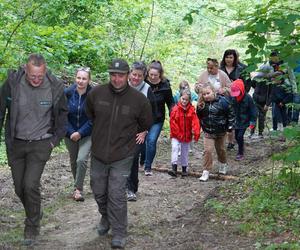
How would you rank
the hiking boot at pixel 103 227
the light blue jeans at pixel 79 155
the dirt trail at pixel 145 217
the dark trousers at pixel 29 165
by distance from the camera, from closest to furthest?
the dark trousers at pixel 29 165 → the dirt trail at pixel 145 217 → the hiking boot at pixel 103 227 → the light blue jeans at pixel 79 155

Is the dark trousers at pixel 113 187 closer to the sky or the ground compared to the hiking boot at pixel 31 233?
closer to the sky

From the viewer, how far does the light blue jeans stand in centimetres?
785

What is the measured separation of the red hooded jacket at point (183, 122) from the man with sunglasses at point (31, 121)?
13.5 feet

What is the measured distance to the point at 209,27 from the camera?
22453 mm

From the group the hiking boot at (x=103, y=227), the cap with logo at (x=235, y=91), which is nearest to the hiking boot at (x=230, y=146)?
the cap with logo at (x=235, y=91)

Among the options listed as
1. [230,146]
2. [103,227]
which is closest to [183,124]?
[230,146]

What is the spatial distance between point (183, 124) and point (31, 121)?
453 cm

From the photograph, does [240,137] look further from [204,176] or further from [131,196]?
[131,196]

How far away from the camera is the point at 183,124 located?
9867 millimetres

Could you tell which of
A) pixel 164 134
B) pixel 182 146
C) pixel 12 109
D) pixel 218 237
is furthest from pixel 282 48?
pixel 164 134

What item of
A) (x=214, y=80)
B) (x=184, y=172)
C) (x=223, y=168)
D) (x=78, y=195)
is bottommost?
(x=78, y=195)

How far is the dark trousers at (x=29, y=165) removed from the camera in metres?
5.87

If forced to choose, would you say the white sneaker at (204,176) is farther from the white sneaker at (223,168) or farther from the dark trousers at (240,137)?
the dark trousers at (240,137)

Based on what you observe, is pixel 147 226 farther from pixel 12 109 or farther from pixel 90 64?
pixel 90 64
